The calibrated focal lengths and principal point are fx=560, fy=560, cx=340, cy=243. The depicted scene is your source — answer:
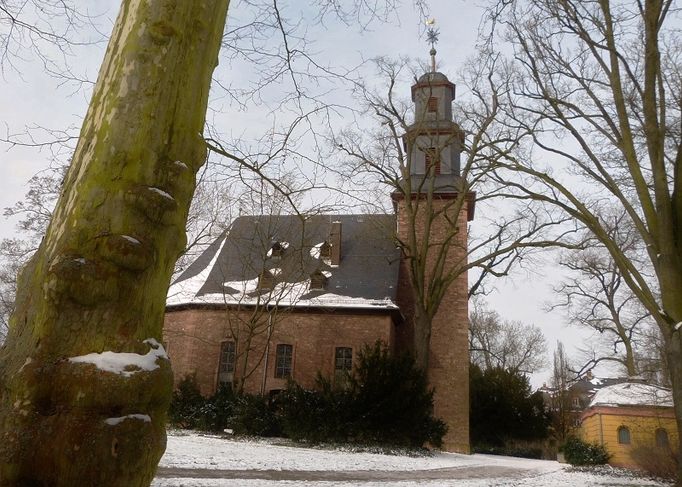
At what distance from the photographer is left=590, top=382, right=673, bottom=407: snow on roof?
2159 cm

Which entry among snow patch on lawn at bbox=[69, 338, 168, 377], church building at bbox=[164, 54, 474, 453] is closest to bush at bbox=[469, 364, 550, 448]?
church building at bbox=[164, 54, 474, 453]

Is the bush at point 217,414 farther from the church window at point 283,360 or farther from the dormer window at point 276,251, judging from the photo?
the dormer window at point 276,251

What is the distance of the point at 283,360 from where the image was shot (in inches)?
961

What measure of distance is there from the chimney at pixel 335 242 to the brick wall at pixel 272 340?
3.11 metres

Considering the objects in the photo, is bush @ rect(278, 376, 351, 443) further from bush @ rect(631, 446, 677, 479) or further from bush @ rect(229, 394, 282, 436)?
bush @ rect(631, 446, 677, 479)

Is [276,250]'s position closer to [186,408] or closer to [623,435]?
[186,408]

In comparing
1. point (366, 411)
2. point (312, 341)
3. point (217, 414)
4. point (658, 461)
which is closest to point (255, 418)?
point (217, 414)

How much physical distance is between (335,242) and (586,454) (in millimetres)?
13563

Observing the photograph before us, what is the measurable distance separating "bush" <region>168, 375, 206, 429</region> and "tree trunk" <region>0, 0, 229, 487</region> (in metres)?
17.6

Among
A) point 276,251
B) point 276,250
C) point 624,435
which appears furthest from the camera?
point 276,251

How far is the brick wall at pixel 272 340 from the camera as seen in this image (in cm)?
2358

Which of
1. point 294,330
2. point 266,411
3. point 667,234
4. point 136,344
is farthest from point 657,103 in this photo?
point 294,330

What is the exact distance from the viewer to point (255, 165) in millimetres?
6211

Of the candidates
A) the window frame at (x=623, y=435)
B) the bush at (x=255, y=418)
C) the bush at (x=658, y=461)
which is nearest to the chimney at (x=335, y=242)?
the bush at (x=255, y=418)
